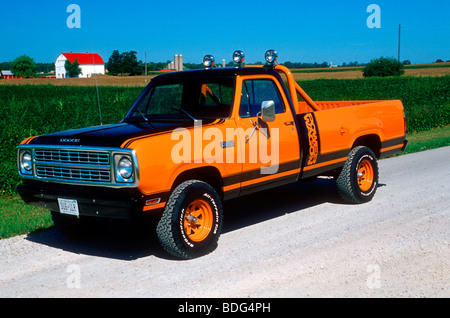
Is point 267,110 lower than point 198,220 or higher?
higher

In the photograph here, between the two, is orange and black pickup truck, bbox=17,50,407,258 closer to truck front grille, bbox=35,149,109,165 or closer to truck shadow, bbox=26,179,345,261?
truck front grille, bbox=35,149,109,165

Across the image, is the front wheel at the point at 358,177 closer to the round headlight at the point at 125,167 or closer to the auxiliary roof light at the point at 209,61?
the auxiliary roof light at the point at 209,61

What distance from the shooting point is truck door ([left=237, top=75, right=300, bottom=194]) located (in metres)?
6.46

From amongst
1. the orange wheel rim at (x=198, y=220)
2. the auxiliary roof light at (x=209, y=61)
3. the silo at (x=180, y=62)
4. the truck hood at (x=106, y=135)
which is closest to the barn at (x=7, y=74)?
the silo at (x=180, y=62)

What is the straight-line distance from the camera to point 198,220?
5.96 metres

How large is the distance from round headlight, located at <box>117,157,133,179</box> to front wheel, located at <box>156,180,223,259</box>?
55 centimetres

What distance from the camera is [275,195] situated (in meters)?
9.28

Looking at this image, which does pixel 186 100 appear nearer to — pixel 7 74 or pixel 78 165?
pixel 78 165

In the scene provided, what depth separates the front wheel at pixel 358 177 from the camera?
807 centimetres

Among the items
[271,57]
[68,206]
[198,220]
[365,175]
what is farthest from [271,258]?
[365,175]

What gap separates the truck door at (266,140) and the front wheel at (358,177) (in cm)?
122

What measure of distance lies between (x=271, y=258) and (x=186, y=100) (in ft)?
7.82

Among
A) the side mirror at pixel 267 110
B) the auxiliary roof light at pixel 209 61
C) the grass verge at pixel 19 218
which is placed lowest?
the grass verge at pixel 19 218

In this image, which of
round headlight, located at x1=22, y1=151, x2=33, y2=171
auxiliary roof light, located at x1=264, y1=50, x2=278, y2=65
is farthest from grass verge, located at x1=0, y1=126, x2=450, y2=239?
auxiliary roof light, located at x1=264, y1=50, x2=278, y2=65
